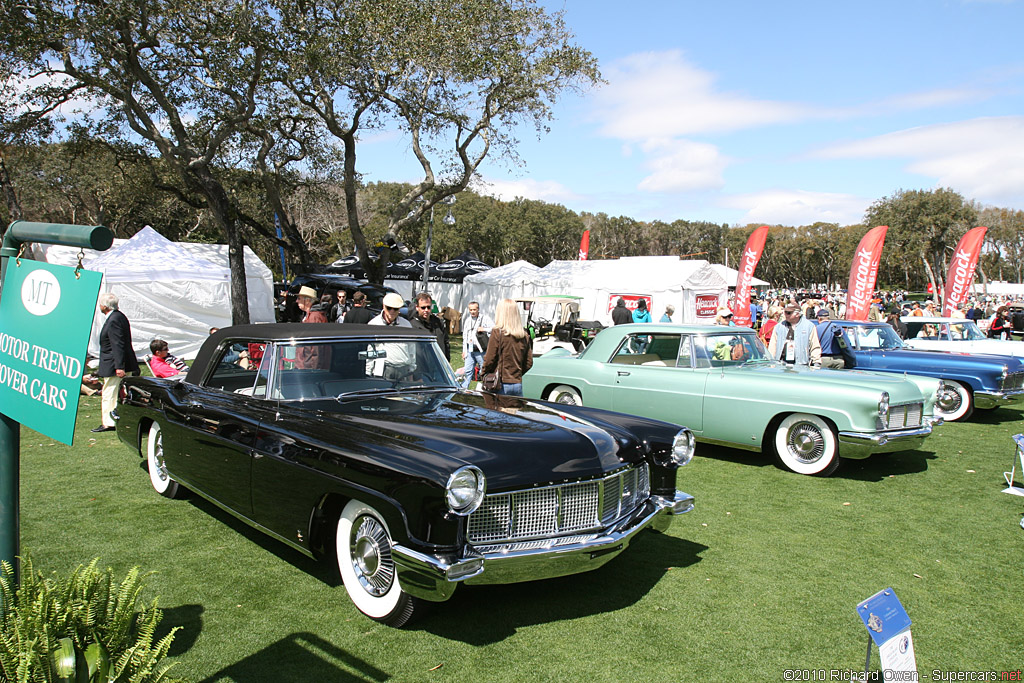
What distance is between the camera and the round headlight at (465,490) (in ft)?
10.8

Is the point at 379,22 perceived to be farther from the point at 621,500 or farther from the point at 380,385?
the point at 621,500

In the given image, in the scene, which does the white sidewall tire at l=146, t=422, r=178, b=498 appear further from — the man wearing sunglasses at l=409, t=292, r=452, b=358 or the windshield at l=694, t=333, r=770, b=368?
the windshield at l=694, t=333, r=770, b=368

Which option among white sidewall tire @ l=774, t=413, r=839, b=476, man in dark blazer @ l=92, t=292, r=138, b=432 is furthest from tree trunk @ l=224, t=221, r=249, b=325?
white sidewall tire @ l=774, t=413, r=839, b=476

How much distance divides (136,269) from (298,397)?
13.7m

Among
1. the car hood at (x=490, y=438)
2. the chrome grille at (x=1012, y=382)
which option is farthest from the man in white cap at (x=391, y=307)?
the chrome grille at (x=1012, y=382)

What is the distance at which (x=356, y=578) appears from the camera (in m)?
3.82

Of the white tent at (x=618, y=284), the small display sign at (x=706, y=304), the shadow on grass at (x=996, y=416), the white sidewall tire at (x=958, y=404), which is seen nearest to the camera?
the white sidewall tire at (x=958, y=404)

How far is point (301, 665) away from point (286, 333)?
2.28m

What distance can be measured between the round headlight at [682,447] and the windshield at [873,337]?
7.93 m

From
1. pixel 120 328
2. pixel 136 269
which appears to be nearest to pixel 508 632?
pixel 120 328

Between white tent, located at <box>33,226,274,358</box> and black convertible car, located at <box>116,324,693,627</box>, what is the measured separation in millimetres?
11968

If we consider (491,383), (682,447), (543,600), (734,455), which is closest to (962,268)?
(734,455)

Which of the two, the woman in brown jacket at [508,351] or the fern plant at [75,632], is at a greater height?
the woman in brown jacket at [508,351]

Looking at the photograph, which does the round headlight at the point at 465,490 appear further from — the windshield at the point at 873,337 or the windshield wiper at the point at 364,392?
the windshield at the point at 873,337
